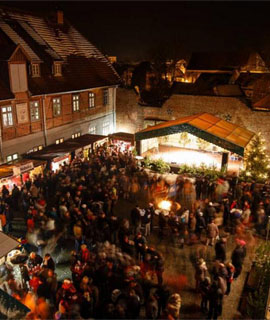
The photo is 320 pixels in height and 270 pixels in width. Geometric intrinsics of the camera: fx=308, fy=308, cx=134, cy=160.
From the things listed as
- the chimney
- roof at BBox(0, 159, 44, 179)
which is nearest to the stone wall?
the chimney

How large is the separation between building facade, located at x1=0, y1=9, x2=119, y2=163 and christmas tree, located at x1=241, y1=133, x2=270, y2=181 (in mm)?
12109

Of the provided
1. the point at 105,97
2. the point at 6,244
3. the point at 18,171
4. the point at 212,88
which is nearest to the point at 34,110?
the point at 18,171

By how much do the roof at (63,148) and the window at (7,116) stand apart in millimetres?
2092

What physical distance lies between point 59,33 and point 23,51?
7767mm

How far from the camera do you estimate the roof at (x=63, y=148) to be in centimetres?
1752

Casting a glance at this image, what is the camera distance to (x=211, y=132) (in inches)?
647

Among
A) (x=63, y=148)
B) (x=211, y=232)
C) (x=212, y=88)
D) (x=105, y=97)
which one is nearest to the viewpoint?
(x=211, y=232)

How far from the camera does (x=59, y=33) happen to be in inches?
951

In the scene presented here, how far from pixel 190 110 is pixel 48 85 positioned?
35.4ft

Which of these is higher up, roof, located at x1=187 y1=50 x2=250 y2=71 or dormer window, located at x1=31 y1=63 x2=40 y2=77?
roof, located at x1=187 y1=50 x2=250 y2=71

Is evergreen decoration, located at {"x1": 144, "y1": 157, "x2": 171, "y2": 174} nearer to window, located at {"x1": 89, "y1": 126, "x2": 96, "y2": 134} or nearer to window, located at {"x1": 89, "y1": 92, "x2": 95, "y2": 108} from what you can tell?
window, located at {"x1": 89, "y1": 126, "x2": 96, "y2": 134}

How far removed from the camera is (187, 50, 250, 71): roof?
45.5 meters

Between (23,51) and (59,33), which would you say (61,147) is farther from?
(59,33)

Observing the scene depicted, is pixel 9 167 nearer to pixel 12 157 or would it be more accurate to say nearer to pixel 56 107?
pixel 12 157
